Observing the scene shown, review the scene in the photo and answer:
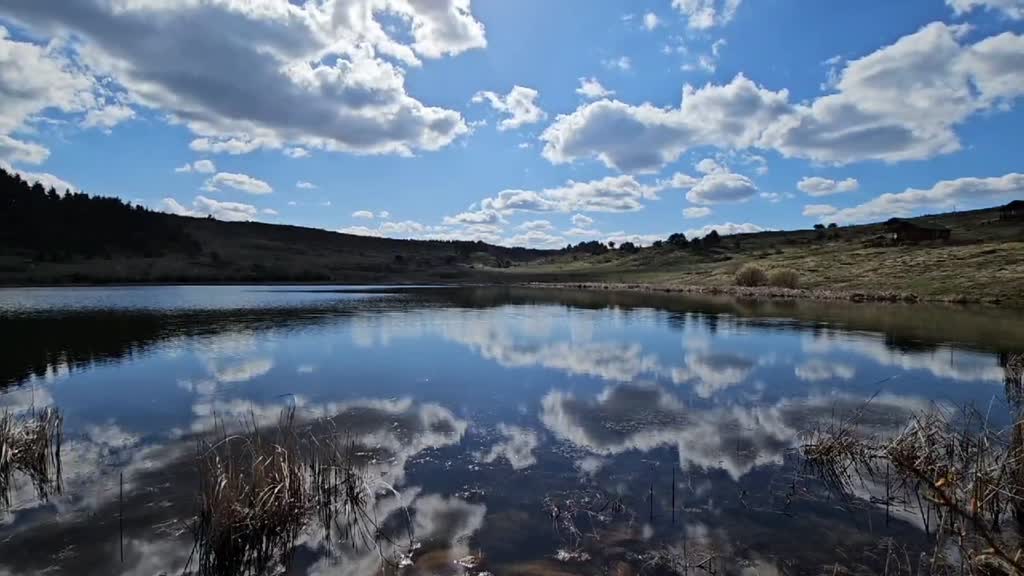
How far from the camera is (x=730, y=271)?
96.0 m

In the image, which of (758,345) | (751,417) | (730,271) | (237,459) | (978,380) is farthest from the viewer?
(730,271)

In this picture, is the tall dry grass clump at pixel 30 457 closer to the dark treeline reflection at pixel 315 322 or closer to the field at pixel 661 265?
the dark treeline reflection at pixel 315 322

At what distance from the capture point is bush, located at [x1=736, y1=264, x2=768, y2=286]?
7750cm

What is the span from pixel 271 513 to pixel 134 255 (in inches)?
5299

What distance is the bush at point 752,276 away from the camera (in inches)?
3051

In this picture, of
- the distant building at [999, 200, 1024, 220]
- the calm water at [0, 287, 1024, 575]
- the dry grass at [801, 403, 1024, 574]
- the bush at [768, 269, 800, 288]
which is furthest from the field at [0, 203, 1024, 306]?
the dry grass at [801, 403, 1024, 574]

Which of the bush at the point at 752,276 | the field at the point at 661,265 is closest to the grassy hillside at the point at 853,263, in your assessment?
the field at the point at 661,265

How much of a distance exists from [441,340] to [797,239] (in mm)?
124641

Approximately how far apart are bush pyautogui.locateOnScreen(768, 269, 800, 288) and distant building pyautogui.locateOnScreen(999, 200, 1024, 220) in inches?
2531

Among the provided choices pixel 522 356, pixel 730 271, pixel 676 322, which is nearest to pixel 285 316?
pixel 522 356

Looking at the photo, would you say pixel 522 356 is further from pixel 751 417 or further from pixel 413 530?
pixel 413 530

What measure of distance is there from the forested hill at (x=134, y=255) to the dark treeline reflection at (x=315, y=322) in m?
66.9

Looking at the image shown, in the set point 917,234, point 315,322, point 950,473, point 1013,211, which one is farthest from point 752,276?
point 950,473

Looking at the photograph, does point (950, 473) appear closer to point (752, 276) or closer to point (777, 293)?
point (777, 293)
